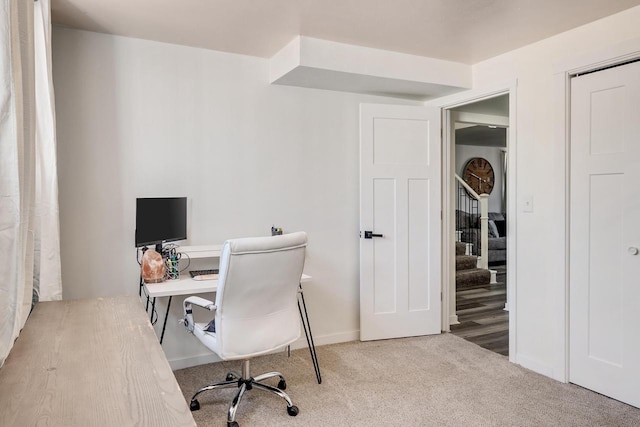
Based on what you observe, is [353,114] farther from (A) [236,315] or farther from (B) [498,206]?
(B) [498,206]

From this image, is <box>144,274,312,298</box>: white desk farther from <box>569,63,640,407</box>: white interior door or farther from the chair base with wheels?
<box>569,63,640,407</box>: white interior door

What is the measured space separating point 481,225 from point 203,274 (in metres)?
5.00

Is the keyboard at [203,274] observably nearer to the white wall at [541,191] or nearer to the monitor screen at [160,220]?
the monitor screen at [160,220]

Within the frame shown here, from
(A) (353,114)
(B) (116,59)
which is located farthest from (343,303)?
(B) (116,59)

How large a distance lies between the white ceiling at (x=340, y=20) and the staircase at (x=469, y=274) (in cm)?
354

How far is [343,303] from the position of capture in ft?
12.7

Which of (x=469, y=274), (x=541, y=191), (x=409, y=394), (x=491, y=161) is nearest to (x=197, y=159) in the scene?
(x=409, y=394)

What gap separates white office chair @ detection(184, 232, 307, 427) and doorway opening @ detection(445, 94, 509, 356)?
82.5 inches

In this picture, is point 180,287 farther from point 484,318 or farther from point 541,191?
point 484,318

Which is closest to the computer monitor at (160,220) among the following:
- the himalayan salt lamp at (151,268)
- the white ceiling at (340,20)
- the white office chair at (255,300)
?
the himalayan salt lamp at (151,268)

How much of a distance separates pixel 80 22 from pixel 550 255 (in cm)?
346

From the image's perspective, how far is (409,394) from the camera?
9.12ft

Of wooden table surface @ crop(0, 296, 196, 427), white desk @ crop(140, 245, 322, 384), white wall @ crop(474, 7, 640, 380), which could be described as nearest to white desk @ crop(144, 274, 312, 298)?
white desk @ crop(140, 245, 322, 384)

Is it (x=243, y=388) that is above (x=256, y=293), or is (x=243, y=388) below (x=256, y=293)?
below
